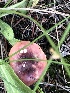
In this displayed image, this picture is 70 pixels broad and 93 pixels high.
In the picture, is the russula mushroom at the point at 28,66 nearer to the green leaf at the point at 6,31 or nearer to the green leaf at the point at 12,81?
the green leaf at the point at 12,81

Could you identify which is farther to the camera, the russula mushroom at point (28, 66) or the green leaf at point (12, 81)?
the russula mushroom at point (28, 66)

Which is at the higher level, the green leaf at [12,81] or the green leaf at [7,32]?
the green leaf at [7,32]

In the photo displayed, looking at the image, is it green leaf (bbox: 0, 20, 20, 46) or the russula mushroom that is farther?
green leaf (bbox: 0, 20, 20, 46)

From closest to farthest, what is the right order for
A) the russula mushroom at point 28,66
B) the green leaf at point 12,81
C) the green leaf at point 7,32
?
1. the green leaf at point 12,81
2. the russula mushroom at point 28,66
3. the green leaf at point 7,32

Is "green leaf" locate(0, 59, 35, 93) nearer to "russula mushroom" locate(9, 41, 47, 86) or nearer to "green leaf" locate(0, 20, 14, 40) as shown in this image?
"russula mushroom" locate(9, 41, 47, 86)

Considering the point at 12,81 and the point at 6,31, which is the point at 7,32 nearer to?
the point at 6,31

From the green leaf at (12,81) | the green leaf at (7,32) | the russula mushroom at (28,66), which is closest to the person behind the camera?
the green leaf at (12,81)

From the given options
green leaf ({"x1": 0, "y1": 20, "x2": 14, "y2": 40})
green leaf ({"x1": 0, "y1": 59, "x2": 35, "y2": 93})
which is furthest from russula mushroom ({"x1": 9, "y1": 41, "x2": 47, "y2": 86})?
green leaf ({"x1": 0, "y1": 20, "x2": 14, "y2": 40})

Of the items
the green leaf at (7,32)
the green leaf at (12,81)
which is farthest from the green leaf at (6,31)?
the green leaf at (12,81)
